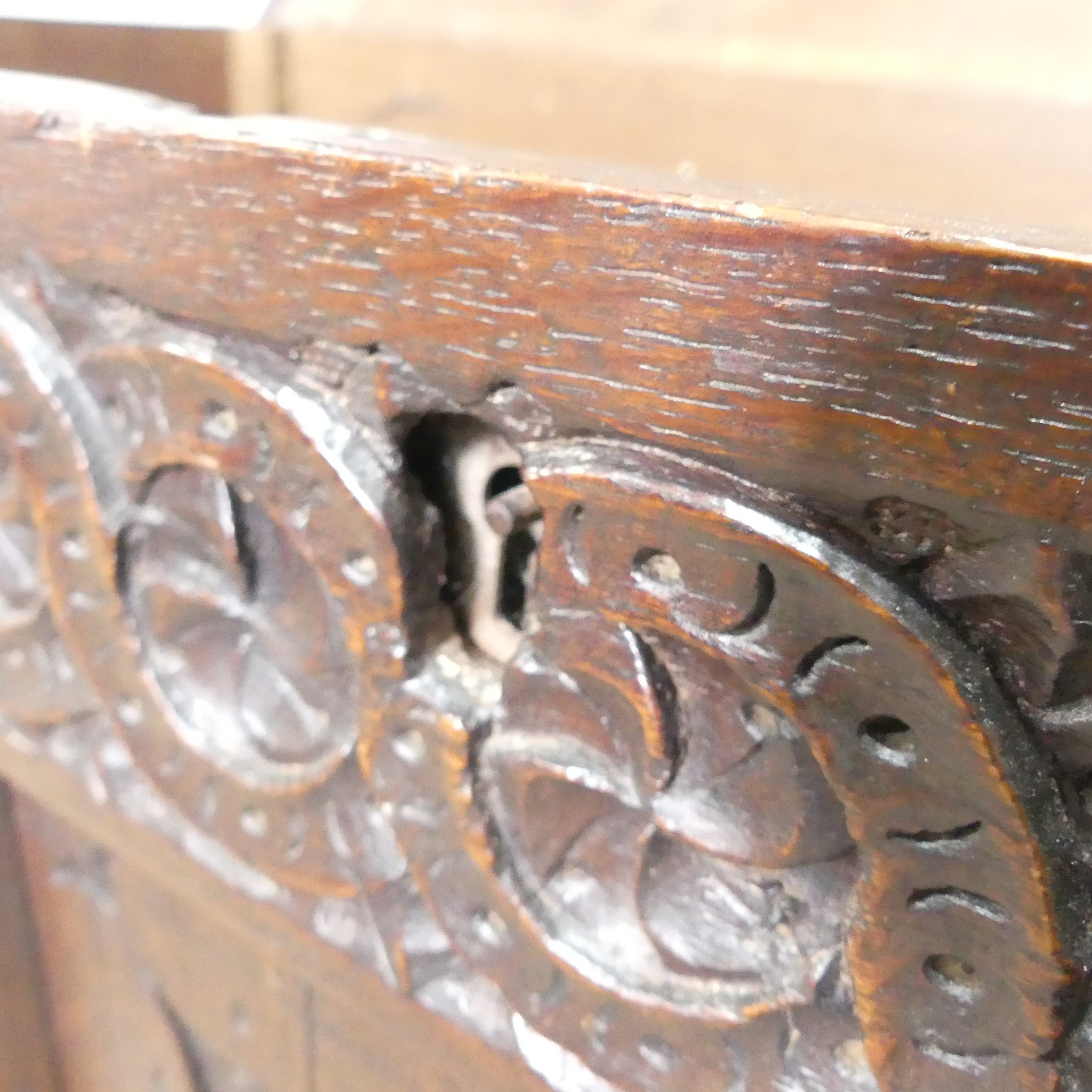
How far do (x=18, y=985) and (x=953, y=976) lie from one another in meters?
0.69

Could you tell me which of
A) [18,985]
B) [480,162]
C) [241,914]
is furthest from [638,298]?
[18,985]

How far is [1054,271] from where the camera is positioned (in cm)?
24

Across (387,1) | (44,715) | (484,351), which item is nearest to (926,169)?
(387,1)

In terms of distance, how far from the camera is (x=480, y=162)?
1.03 feet

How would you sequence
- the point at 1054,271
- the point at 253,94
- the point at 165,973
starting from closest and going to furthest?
the point at 1054,271, the point at 165,973, the point at 253,94

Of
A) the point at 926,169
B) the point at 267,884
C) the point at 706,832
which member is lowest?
the point at 267,884

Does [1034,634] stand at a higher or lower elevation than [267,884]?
higher

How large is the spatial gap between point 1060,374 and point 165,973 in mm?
640

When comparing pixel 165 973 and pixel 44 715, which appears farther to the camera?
pixel 165 973

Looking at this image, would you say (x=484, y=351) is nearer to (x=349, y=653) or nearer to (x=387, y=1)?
(x=349, y=653)

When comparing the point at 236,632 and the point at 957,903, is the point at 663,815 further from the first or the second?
the point at 236,632

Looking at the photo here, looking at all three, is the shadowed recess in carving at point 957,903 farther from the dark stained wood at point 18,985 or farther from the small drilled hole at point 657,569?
the dark stained wood at point 18,985

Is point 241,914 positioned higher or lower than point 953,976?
lower

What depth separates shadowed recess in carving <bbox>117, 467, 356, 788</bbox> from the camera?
1.39ft
